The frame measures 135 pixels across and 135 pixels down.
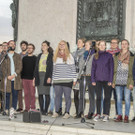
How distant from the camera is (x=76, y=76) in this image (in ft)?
21.3

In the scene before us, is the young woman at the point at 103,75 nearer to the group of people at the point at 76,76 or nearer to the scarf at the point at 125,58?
the group of people at the point at 76,76

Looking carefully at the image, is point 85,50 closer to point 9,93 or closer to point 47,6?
point 9,93

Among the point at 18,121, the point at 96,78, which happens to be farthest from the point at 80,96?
the point at 18,121

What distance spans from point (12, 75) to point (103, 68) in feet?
6.96

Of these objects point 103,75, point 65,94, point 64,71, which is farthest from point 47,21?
point 103,75

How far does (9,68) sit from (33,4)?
3344 millimetres

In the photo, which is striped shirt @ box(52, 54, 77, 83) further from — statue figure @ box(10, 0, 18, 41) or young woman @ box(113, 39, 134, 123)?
statue figure @ box(10, 0, 18, 41)

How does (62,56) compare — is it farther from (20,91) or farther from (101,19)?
(101,19)

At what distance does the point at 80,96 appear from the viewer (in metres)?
6.46

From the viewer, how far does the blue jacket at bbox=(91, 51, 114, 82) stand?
6121mm

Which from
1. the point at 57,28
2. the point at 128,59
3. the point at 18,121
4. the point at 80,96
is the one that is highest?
the point at 57,28

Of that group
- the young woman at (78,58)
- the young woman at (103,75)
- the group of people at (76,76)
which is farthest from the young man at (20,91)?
the young woman at (103,75)

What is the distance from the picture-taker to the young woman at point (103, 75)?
612 cm

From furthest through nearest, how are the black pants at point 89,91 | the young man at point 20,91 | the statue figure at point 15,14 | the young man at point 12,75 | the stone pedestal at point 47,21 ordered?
the statue figure at point 15,14 → the stone pedestal at point 47,21 → the young man at point 20,91 → the young man at point 12,75 → the black pants at point 89,91
